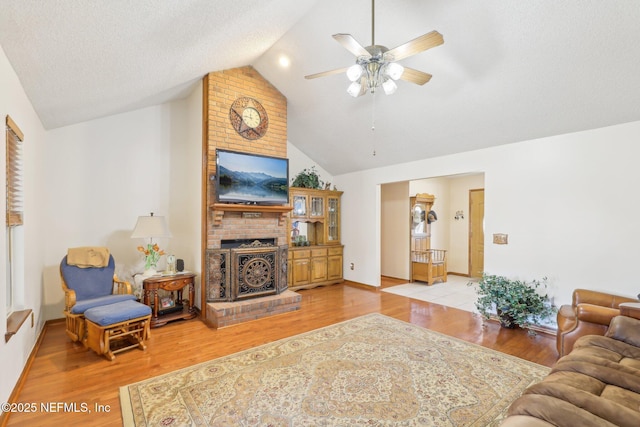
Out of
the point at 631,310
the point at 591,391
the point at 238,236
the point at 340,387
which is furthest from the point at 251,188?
the point at 631,310

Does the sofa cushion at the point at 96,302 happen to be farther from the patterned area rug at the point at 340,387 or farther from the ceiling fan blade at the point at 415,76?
the ceiling fan blade at the point at 415,76

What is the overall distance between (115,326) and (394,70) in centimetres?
351

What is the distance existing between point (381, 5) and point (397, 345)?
351 cm

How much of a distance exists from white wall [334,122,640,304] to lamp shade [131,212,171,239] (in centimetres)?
426

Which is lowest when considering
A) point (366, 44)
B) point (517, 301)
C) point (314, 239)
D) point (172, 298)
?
point (172, 298)

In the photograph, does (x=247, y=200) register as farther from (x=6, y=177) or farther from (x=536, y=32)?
(x=536, y=32)

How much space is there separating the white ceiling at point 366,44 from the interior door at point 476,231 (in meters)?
3.39

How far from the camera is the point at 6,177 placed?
86.7 inches

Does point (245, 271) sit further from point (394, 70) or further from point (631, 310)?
point (631, 310)

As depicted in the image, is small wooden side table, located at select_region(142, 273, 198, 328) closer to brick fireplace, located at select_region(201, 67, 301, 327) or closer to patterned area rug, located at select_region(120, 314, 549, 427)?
brick fireplace, located at select_region(201, 67, 301, 327)

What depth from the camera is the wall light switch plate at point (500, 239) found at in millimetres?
4016

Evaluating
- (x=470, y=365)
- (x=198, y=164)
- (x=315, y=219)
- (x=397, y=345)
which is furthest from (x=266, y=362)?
(x=315, y=219)

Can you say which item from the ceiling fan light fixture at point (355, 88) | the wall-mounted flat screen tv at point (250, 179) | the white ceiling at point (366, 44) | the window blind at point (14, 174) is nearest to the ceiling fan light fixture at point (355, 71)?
the ceiling fan light fixture at point (355, 88)

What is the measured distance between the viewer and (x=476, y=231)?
7301mm
